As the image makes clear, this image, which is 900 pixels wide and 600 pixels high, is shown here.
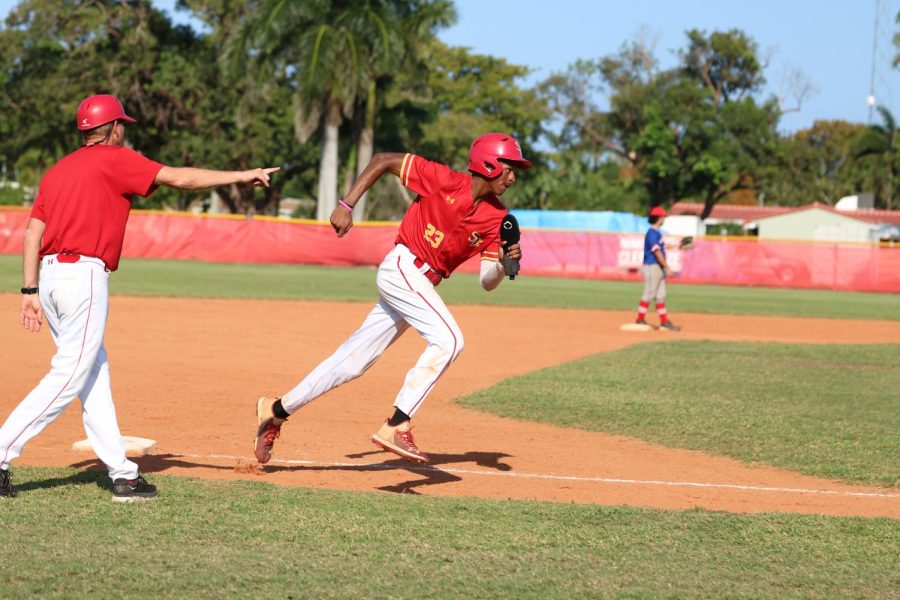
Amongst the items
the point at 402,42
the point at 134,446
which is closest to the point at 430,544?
the point at 134,446

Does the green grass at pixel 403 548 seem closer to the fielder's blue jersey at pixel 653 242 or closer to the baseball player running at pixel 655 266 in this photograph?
the baseball player running at pixel 655 266

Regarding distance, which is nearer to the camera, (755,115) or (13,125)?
(13,125)

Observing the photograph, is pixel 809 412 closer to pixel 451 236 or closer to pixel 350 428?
pixel 350 428

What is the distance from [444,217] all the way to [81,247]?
201cm

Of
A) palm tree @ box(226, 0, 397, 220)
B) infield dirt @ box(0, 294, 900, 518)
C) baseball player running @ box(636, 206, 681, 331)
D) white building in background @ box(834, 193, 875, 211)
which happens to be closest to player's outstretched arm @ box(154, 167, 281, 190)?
infield dirt @ box(0, 294, 900, 518)

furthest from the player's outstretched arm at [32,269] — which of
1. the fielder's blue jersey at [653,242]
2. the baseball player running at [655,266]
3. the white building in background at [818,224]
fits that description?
the white building in background at [818,224]

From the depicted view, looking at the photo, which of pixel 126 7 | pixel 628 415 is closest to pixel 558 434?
pixel 628 415

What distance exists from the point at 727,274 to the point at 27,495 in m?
35.7

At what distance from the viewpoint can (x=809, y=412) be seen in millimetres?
10805

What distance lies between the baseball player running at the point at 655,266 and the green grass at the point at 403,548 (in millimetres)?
12378

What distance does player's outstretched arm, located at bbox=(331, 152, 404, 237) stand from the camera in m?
6.41

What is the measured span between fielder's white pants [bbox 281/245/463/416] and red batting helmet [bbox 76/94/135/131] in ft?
5.32

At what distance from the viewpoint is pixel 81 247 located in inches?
230

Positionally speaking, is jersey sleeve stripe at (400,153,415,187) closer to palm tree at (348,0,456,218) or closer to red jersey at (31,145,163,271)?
red jersey at (31,145,163,271)
